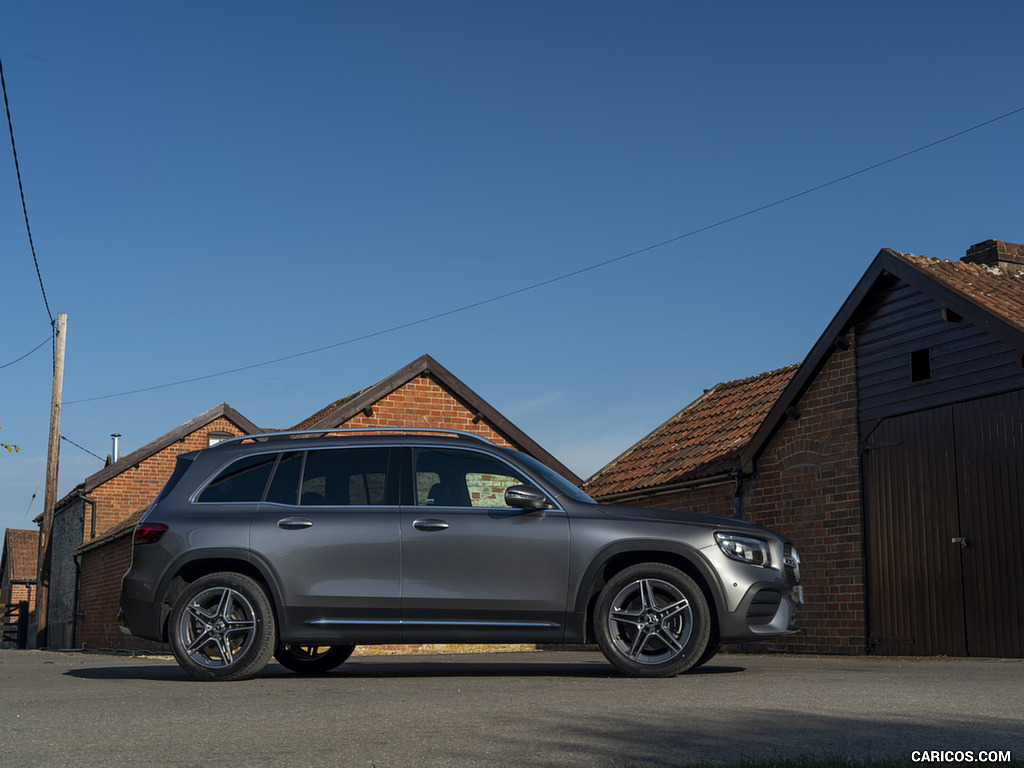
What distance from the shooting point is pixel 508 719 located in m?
5.18

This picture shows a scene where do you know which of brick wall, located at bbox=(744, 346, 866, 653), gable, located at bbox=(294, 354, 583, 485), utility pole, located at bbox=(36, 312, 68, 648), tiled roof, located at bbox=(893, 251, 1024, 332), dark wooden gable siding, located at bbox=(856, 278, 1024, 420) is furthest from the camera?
utility pole, located at bbox=(36, 312, 68, 648)

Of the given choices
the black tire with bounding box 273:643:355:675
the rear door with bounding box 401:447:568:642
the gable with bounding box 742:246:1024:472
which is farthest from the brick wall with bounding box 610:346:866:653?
the rear door with bounding box 401:447:568:642

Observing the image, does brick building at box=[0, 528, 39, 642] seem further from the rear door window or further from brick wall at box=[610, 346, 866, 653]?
the rear door window

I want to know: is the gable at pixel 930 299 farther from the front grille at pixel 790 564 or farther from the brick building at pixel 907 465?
the front grille at pixel 790 564

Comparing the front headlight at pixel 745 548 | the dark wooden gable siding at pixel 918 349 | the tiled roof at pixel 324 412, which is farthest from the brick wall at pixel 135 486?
the front headlight at pixel 745 548

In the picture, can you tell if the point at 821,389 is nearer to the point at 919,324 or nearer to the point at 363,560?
the point at 919,324

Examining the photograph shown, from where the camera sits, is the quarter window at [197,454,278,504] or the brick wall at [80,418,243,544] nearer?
the quarter window at [197,454,278,504]

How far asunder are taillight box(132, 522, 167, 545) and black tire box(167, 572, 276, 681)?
18.2 inches

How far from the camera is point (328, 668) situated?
912 centimetres

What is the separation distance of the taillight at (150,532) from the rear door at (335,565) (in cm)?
72

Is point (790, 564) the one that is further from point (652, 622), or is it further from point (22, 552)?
point (22, 552)

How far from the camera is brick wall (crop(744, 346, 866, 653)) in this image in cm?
1359

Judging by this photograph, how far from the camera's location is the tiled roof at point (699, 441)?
55.2 ft

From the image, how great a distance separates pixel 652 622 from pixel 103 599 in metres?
20.9
